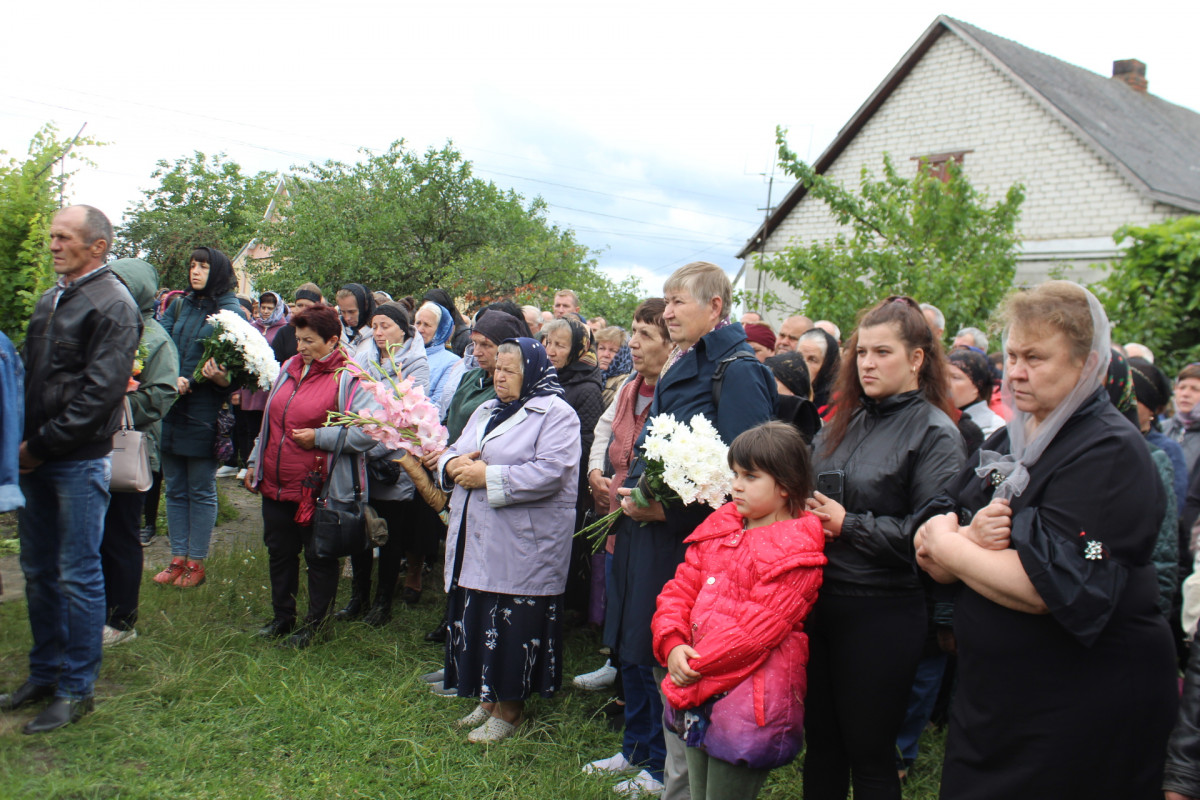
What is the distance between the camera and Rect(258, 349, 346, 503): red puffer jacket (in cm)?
498

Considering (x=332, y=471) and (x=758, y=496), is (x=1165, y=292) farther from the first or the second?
(x=332, y=471)

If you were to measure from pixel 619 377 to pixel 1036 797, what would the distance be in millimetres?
4195

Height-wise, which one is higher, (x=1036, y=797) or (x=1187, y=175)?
(x=1187, y=175)

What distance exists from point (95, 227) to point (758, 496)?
3.63 m

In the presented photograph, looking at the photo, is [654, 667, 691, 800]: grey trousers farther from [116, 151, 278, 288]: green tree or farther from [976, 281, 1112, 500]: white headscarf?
[116, 151, 278, 288]: green tree

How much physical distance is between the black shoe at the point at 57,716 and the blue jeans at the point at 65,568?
4 cm

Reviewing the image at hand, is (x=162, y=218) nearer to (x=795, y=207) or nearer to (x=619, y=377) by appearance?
(x=795, y=207)

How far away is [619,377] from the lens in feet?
19.5

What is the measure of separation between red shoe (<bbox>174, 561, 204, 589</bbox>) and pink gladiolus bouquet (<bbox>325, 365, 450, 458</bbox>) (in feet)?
7.72

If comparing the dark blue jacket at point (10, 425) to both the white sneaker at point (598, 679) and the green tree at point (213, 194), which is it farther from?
the green tree at point (213, 194)

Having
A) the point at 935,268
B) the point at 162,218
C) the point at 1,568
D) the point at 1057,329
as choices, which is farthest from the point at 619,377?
the point at 162,218

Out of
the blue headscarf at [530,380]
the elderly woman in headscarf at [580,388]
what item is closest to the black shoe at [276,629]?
the elderly woman in headscarf at [580,388]

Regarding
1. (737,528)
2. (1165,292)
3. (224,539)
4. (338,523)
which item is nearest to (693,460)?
(737,528)

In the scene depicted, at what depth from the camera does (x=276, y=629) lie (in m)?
5.09
